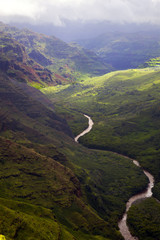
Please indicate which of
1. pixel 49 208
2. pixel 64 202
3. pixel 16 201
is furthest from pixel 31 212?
pixel 64 202

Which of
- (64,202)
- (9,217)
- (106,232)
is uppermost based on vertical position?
(9,217)

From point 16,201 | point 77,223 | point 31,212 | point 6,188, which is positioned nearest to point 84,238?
point 77,223

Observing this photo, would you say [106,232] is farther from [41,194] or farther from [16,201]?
[16,201]

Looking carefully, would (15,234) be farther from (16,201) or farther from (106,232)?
(106,232)

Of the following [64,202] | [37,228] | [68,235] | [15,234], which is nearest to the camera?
[15,234]

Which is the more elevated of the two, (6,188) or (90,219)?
(6,188)

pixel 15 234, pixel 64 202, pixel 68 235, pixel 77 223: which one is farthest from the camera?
pixel 64 202

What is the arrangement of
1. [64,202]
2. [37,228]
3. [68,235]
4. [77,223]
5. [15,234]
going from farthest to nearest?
[64,202], [77,223], [68,235], [37,228], [15,234]

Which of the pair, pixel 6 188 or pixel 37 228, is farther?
pixel 6 188

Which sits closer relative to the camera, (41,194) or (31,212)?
(31,212)
